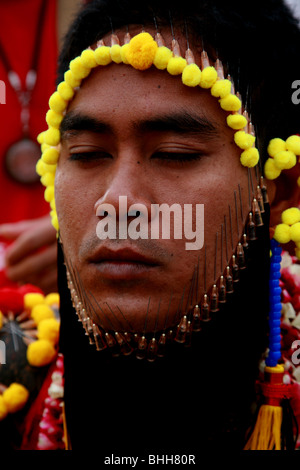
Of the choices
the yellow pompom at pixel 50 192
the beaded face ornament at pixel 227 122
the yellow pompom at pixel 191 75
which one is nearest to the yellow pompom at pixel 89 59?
the beaded face ornament at pixel 227 122

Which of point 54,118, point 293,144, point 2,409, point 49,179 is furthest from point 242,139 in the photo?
point 2,409

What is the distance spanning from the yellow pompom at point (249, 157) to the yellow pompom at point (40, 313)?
1.18m

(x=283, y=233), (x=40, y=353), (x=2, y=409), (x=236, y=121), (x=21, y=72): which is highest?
(x=21, y=72)

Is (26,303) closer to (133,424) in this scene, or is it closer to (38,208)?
(133,424)

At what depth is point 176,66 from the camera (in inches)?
68.0

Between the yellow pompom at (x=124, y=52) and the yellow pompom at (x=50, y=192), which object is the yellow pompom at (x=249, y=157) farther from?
the yellow pompom at (x=50, y=192)

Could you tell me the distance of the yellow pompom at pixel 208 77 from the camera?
174 cm

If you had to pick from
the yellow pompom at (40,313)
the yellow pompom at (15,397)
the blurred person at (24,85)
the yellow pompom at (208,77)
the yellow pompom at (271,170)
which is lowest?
the yellow pompom at (15,397)

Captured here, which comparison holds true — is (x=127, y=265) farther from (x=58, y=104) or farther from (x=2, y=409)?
(x=2, y=409)

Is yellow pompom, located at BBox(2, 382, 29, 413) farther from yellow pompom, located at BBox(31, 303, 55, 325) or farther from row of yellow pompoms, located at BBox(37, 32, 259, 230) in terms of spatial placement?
row of yellow pompoms, located at BBox(37, 32, 259, 230)

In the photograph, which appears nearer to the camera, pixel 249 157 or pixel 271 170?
pixel 249 157

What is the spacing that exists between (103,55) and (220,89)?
0.43 meters

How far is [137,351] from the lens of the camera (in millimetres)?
1842
